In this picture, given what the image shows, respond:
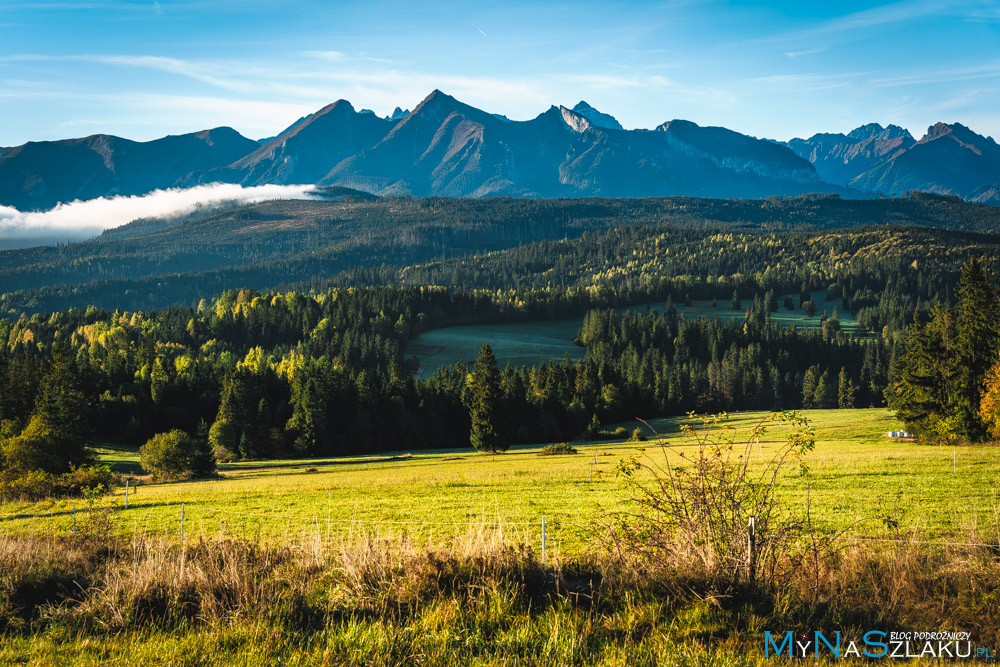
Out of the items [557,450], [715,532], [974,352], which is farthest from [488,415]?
[715,532]

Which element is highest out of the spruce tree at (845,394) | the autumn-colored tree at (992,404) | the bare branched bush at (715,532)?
A: the bare branched bush at (715,532)

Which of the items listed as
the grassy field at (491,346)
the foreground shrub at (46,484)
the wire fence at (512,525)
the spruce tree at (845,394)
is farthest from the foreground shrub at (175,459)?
the spruce tree at (845,394)

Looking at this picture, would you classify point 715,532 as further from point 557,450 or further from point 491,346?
point 491,346

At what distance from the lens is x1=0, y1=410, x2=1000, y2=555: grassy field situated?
18422 millimetres

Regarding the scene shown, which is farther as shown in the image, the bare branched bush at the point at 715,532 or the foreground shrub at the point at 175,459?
the foreground shrub at the point at 175,459

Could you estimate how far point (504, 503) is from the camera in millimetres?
27484

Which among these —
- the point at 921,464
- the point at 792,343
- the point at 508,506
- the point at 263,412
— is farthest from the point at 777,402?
the point at 508,506

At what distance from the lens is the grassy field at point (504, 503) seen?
725 inches

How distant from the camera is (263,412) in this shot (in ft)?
274

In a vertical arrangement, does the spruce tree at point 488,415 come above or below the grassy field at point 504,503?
below

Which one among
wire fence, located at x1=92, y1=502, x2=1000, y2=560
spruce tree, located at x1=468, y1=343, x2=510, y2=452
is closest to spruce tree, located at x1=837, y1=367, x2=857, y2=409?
spruce tree, located at x1=468, y1=343, x2=510, y2=452

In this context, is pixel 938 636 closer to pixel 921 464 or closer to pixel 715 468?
pixel 715 468

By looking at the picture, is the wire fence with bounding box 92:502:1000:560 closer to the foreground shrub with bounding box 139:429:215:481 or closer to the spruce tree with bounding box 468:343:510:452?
the foreground shrub with bounding box 139:429:215:481

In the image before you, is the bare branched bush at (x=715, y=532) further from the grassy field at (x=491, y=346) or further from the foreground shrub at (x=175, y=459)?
the grassy field at (x=491, y=346)
